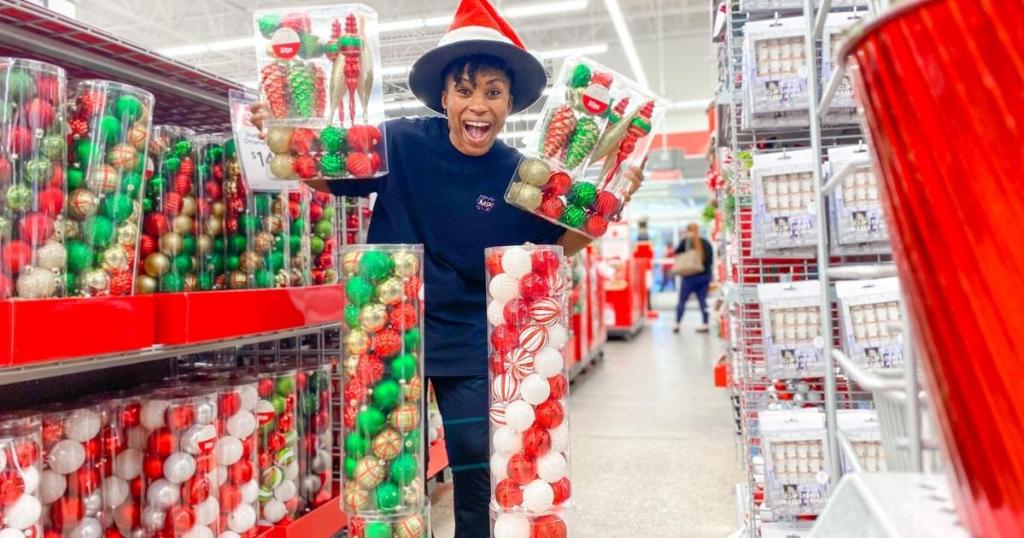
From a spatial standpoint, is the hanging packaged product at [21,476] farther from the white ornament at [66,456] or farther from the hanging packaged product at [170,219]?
the hanging packaged product at [170,219]

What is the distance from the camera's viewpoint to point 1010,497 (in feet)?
1.95

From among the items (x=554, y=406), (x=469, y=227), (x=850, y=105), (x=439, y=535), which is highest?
(x=850, y=105)

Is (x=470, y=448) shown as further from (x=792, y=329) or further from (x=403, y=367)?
(x=792, y=329)

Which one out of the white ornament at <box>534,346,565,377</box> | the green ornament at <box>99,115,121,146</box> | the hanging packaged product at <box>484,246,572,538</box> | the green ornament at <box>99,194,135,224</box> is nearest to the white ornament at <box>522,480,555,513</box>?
the hanging packaged product at <box>484,246,572,538</box>

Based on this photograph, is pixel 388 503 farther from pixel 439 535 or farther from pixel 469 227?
pixel 439 535

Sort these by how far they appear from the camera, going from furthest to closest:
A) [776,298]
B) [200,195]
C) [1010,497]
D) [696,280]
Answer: [696,280], [776,298], [200,195], [1010,497]

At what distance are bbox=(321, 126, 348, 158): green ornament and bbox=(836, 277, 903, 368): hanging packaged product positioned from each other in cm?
149

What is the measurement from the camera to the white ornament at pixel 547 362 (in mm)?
1663

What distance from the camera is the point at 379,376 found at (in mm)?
1696

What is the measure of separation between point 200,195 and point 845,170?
173cm

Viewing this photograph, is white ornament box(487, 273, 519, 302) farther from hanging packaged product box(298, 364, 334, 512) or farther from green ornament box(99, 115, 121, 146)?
hanging packaged product box(298, 364, 334, 512)

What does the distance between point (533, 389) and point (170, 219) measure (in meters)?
1.12

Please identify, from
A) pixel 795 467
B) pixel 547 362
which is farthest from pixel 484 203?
pixel 795 467

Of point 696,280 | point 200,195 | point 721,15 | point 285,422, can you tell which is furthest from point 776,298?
point 696,280
